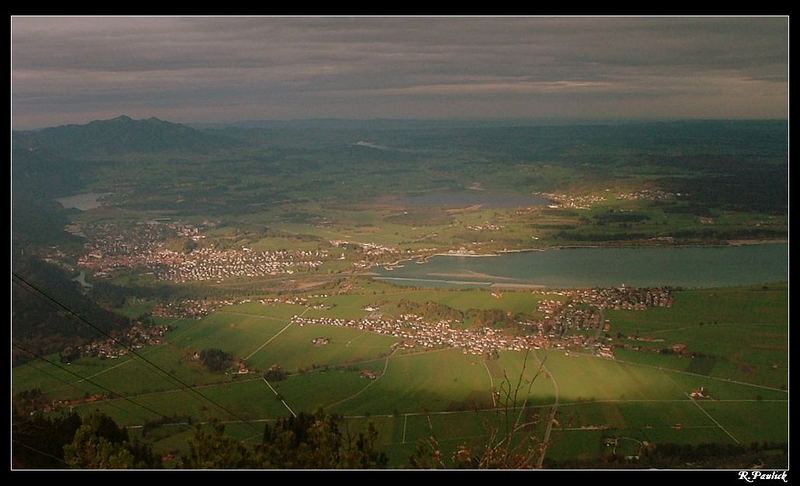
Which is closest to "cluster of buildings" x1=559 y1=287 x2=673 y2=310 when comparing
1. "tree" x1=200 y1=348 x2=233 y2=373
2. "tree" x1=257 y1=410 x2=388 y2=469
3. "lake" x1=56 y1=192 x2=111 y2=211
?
"tree" x1=257 y1=410 x2=388 y2=469

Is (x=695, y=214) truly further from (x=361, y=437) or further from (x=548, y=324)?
(x=361, y=437)

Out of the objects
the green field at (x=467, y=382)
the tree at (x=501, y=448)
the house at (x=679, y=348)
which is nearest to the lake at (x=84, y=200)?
the green field at (x=467, y=382)

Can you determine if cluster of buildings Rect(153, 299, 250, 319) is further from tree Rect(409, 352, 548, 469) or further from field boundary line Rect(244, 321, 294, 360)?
tree Rect(409, 352, 548, 469)

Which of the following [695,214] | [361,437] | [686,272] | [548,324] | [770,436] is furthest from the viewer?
[695,214]

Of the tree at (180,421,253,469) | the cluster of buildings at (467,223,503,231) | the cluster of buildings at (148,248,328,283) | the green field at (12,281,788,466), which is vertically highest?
the cluster of buildings at (467,223,503,231)

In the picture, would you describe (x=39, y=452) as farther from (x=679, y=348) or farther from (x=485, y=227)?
(x=679, y=348)

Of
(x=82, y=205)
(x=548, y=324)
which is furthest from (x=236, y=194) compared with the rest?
(x=548, y=324)

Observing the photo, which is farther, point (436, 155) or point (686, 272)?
point (436, 155)

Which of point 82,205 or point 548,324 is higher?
point 82,205
